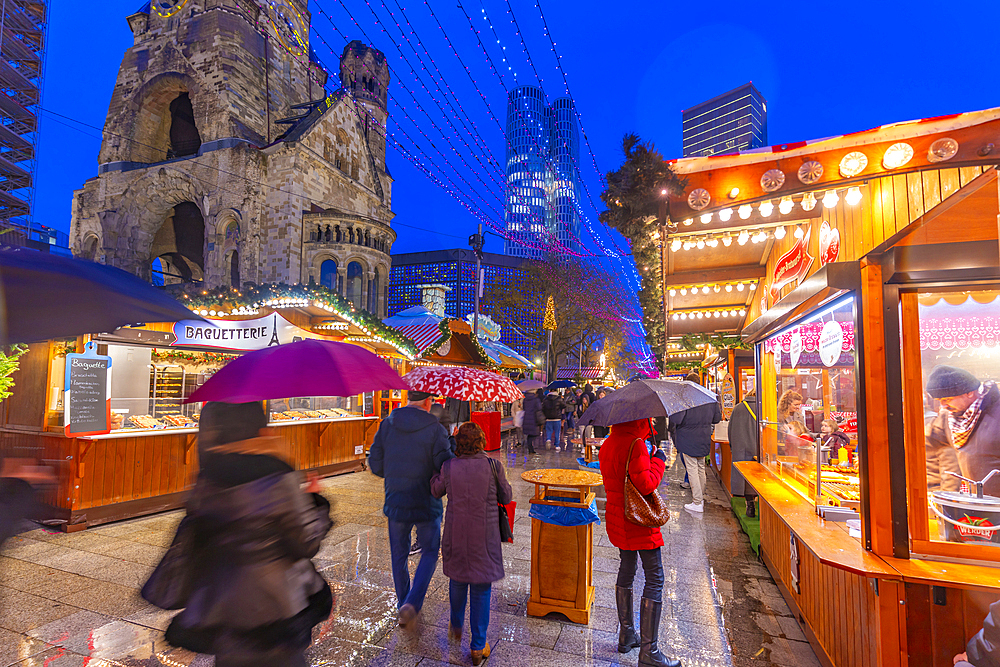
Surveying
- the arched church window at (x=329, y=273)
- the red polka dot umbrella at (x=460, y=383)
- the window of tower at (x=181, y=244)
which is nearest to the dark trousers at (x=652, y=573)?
the red polka dot umbrella at (x=460, y=383)

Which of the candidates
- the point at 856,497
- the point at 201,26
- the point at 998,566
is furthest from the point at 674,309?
the point at 201,26

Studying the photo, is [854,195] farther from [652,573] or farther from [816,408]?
[652,573]

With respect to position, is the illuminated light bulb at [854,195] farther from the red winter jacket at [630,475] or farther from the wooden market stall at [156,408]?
the wooden market stall at [156,408]

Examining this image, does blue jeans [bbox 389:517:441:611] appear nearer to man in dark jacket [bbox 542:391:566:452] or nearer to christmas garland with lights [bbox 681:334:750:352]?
christmas garland with lights [bbox 681:334:750:352]

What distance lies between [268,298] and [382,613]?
6553mm

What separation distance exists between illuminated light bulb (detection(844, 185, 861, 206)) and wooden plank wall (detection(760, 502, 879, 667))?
2.43 metres

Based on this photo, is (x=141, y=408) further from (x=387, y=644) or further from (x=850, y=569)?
(x=850, y=569)

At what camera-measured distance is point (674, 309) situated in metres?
10.1

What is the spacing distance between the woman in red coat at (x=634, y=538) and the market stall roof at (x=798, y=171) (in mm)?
1768

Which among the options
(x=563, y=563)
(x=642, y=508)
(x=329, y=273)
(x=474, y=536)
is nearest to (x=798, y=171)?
(x=642, y=508)

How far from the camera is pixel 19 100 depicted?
116 feet

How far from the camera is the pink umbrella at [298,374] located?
9.32ft

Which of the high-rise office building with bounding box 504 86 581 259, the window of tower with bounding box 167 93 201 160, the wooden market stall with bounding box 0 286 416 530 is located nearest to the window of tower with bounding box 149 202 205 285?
the window of tower with bounding box 167 93 201 160

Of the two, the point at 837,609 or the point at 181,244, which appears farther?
the point at 181,244
